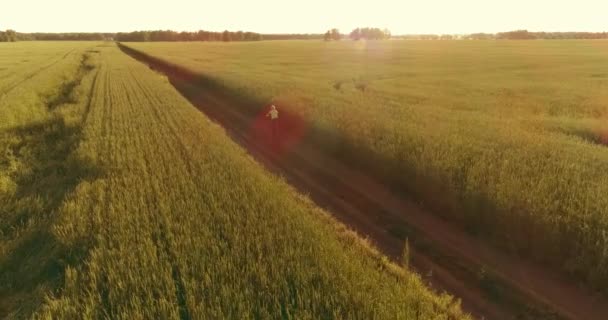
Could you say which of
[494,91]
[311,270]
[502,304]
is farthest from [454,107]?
[311,270]

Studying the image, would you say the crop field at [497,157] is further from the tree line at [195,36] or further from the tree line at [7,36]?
the tree line at [7,36]

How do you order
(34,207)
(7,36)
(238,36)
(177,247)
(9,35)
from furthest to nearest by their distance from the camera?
(238,36) → (9,35) → (7,36) → (34,207) → (177,247)

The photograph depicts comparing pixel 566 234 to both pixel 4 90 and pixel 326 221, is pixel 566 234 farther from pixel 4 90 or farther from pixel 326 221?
pixel 4 90

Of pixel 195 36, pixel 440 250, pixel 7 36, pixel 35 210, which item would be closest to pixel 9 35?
pixel 7 36

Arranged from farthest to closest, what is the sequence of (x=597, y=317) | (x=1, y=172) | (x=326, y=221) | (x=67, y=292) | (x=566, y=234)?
(x=1, y=172), (x=326, y=221), (x=566, y=234), (x=597, y=317), (x=67, y=292)

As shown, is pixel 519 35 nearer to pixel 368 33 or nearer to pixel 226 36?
pixel 368 33

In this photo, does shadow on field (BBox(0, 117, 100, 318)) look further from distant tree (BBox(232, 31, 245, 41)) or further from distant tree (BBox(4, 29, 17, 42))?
distant tree (BBox(4, 29, 17, 42))
